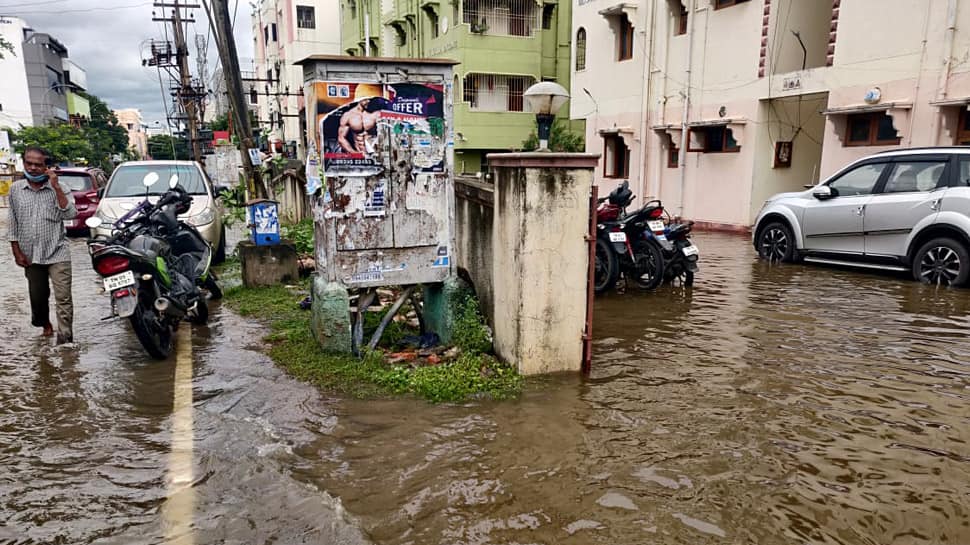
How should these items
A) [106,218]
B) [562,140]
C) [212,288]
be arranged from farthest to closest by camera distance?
[562,140] < [106,218] < [212,288]

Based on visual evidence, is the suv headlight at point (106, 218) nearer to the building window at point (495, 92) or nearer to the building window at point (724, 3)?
the building window at point (724, 3)

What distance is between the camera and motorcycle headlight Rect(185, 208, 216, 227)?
10.0 meters

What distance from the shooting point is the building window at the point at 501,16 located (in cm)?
2552

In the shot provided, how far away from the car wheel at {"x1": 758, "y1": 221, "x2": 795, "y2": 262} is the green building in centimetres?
1589

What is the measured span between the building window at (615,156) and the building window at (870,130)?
24.7ft

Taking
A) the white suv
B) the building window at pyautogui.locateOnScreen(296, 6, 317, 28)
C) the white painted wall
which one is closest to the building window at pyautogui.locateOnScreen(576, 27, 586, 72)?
the white suv

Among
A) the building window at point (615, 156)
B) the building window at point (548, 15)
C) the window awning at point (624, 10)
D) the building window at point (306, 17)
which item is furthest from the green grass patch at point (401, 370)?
the building window at point (306, 17)

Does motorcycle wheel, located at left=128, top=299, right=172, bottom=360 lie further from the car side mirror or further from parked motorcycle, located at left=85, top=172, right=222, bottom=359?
the car side mirror

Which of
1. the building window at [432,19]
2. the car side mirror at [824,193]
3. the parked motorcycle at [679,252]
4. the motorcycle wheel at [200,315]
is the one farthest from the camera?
the building window at [432,19]

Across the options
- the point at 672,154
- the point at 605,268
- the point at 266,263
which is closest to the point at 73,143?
the point at 672,154

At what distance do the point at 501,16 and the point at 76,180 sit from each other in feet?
56.2

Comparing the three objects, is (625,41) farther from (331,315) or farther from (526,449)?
(526,449)

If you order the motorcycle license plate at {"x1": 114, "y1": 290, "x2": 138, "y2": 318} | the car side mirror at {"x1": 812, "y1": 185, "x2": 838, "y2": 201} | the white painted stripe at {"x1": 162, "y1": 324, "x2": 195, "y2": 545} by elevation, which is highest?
the car side mirror at {"x1": 812, "y1": 185, "x2": 838, "y2": 201}

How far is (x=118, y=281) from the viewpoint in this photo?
5355 millimetres
